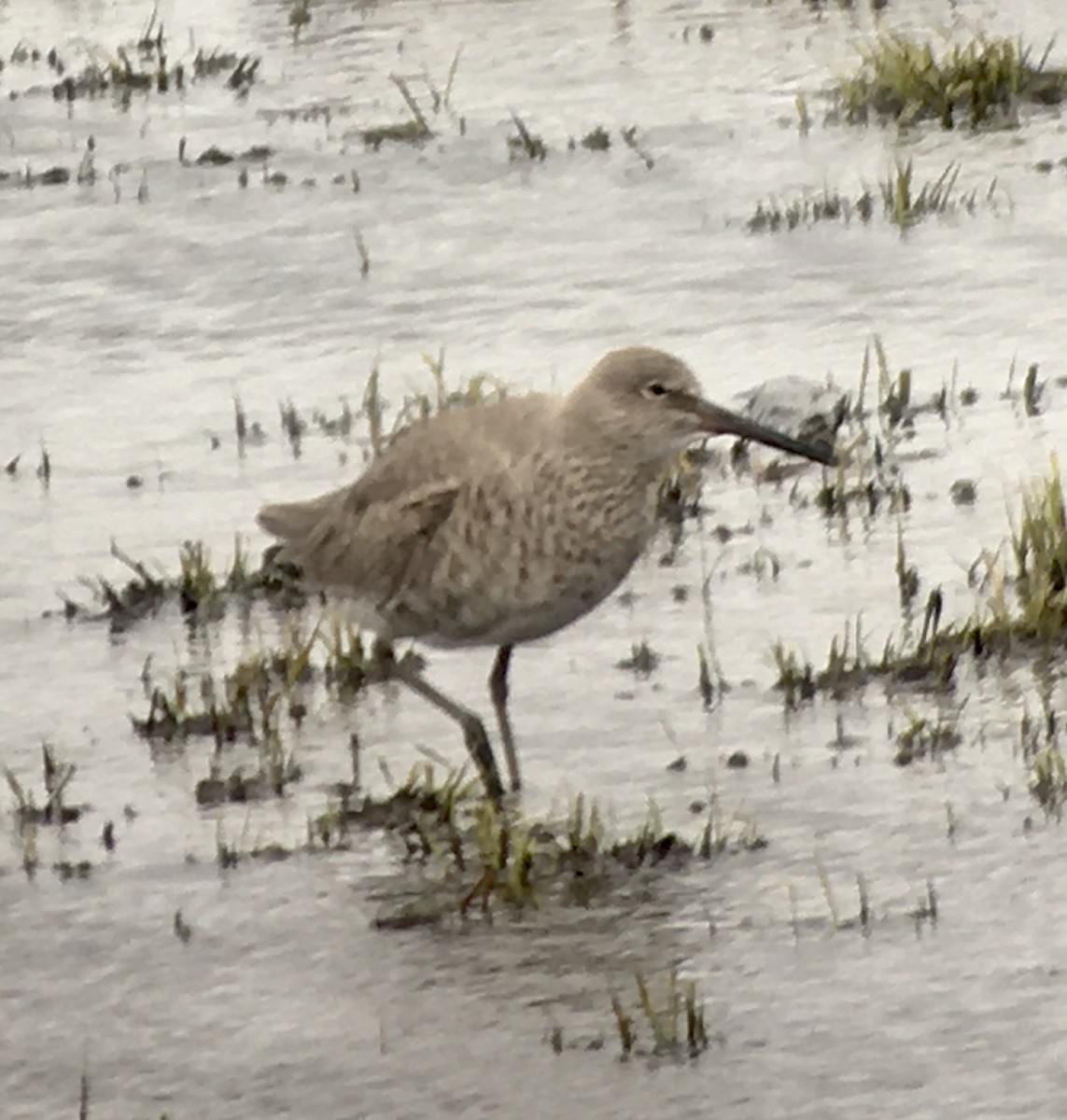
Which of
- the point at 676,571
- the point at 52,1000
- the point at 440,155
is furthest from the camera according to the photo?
the point at 440,155

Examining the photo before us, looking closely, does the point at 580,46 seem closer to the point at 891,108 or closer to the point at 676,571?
the point at 891,108

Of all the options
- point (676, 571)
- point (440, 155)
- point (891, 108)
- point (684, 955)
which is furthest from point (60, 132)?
point (684, 955)

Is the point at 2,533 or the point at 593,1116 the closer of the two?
the point at 593,1116

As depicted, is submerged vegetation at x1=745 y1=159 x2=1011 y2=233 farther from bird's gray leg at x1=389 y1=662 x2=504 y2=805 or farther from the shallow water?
bird's gray leg at x1=389 y1=662 x2=504 y2=805

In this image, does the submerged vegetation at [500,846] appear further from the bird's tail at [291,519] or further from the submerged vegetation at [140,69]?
the submerged vegetation at [140,69]

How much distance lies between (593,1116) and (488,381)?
6.26 metres

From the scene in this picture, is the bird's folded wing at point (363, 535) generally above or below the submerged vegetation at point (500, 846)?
above

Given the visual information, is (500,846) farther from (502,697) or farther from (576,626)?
(576,626)

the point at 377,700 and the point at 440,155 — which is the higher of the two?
the point at 440,155

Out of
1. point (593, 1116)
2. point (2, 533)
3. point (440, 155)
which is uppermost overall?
point (440, 155)

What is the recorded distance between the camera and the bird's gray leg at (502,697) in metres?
8.00

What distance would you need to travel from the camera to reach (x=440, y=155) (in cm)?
1608

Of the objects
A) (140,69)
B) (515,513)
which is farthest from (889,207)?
(515,513)

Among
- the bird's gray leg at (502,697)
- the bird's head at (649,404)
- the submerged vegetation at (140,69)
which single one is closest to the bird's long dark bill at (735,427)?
the bird's head at (649,404)
